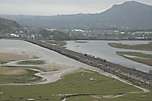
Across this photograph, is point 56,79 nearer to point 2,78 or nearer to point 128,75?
point 2,78

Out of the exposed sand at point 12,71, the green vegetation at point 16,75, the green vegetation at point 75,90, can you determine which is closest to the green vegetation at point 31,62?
the green vegetation at point 16,75

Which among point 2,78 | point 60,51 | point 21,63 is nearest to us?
point 2,78

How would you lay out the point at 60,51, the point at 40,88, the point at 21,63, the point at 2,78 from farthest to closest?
1. the point at 60,51
2. the point at 21,63
3. the point at 2,78
4. the point at 40,88

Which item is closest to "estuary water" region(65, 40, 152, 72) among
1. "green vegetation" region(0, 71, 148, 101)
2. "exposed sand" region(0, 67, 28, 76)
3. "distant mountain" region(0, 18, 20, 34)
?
"green vegetation" region(0, 71, 148, 101)

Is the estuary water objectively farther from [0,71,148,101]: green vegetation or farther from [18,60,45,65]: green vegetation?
[0,71,148,101]: green vegetation

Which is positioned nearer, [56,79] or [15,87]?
[15,87]

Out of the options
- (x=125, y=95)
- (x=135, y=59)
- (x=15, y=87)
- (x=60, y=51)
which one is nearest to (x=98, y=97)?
(x=125, y=95)
